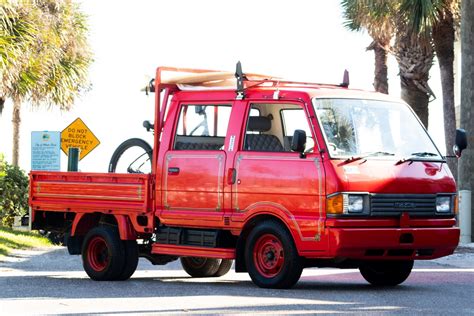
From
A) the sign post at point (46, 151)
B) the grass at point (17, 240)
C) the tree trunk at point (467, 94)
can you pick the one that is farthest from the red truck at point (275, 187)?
the sign post at point (46, 151)

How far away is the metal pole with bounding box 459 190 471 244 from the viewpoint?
82.7ft

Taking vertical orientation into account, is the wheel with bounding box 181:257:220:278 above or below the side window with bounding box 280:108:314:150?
below

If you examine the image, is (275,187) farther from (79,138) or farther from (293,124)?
(79,138)

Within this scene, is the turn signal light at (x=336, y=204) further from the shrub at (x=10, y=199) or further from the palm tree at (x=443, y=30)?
the shrub at (x=10, y=199)

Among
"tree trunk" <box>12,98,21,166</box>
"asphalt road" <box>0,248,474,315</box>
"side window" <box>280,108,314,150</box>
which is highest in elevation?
"tree trunk" <box>12,98,21,166</box>

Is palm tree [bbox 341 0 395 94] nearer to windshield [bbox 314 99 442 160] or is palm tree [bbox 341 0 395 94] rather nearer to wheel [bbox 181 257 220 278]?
wheel [bbox 181 257 220 278]

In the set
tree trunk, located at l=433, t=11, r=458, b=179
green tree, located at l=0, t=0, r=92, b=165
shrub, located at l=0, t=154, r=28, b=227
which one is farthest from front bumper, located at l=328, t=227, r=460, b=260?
shrub, located at l=0, t=154, r=28, b=227

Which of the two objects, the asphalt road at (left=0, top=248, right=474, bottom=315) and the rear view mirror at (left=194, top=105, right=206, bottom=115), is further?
the rear view mirror at (left=194, top=105, right=206, bottom=115)

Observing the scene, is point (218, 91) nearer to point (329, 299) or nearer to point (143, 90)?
point (143, 90)

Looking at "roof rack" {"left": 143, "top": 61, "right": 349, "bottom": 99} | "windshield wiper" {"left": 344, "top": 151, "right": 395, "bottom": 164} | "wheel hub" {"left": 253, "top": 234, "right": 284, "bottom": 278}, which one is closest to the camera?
"windshield wiper" {"left": 344, "top": 151, "right": 395, "bottom": 164}

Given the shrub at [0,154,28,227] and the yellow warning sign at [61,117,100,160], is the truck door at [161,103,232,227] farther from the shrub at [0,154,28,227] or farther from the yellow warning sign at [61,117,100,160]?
the shrub at [0,154,28,227]

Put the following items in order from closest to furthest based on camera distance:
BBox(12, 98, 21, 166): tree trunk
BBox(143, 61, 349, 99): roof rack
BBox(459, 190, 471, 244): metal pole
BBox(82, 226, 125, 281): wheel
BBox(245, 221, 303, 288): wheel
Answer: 1. BBox(245, 221, 303, 288): wheel
2. BBox(143, 61, 349, 99): roof rack
3. BBox(82, 226, 125, 281): wheel
4. BBox(459, 190, 471, 244): metal pole
5. BBox(12, 98, 21, 166): tree trunk

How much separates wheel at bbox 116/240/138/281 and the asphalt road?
18 centimetres

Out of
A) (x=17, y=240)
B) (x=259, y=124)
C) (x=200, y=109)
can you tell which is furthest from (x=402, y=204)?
(x=17, y=240)
